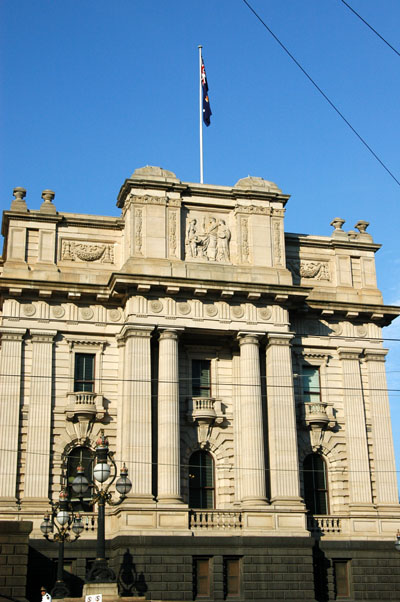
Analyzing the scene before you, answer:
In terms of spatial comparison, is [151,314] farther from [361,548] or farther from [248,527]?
[361,548]

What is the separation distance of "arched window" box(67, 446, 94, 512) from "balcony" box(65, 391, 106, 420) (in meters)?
1.40

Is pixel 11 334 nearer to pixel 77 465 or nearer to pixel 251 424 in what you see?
pixel 77 465

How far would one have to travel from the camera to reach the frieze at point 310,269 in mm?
43344

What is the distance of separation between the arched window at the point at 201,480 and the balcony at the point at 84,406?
182 inches

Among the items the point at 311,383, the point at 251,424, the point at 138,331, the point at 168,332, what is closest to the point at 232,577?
the point at 251,424

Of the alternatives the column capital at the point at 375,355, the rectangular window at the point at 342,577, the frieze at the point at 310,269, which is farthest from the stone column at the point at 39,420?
the column capital at the point at 375,355

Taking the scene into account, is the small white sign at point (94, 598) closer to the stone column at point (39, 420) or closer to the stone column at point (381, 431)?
the stone column at point (39, 420)

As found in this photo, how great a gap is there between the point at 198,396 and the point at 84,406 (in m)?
5.21

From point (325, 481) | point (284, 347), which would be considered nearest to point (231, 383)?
point (284, 347)

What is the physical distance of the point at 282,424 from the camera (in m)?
38.6

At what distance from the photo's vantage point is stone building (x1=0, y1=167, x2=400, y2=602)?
35.8 meters

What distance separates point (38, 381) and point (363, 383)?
1529 centimetres

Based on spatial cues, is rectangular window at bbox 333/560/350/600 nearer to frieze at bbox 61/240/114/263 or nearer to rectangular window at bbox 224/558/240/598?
rectangular window at bbox 224/558/240/598

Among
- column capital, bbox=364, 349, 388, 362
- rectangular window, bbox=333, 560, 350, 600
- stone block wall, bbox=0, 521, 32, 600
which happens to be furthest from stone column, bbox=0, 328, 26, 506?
column capital, bbox=364, 349, 388, 362
